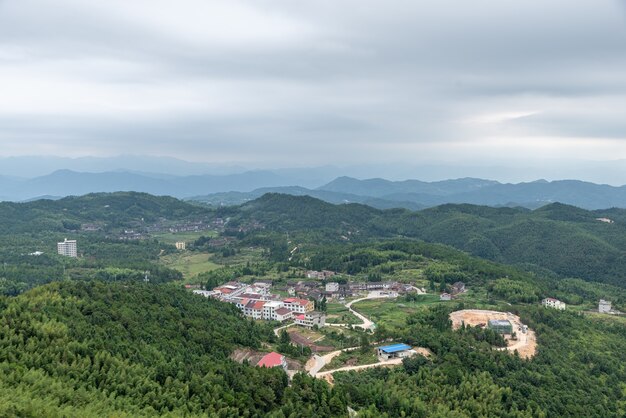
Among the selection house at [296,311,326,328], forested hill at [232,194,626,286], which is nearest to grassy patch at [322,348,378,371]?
house at [296,311,326,328]

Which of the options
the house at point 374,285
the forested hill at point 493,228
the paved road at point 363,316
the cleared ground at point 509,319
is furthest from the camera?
the forested hill at point 493,228

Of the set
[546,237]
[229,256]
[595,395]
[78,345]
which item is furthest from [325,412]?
[546,237]

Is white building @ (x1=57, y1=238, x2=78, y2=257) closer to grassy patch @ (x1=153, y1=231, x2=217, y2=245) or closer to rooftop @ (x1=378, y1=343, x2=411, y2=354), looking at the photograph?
grassy patch @ (x1=153, y1=231, x2=217, y2=245)

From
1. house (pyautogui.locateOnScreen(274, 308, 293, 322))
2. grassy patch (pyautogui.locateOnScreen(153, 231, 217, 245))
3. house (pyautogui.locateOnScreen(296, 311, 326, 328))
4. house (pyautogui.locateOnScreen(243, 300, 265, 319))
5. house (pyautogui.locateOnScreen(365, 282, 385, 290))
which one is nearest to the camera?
house (pyautogui.locateOnScreen(296, 311, 326, 328))

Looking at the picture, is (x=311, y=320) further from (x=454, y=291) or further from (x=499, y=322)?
(x=454, y=291)

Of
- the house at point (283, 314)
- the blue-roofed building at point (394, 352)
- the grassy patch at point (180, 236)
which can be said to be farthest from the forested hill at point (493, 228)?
the blue-roofed building at point (394, 352)

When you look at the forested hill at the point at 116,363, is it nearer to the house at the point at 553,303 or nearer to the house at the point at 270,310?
the house at the point at 270,310
